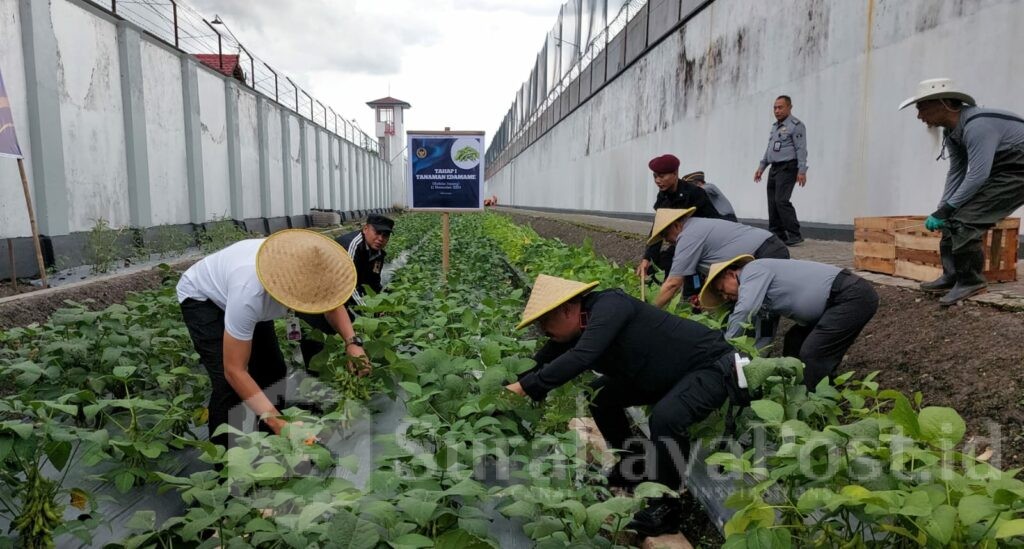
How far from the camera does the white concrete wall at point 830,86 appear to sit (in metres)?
6.91

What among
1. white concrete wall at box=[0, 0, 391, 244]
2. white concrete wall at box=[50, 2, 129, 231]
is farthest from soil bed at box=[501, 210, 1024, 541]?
white concrete wall at box=[50, 2, 129, 231]

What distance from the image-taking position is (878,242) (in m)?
5.75

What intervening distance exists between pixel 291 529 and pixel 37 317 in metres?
5.55

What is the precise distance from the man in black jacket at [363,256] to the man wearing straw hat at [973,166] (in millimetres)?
3433

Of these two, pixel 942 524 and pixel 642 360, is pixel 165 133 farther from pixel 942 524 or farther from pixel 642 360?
pixel 942 524

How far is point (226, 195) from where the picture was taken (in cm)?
1769

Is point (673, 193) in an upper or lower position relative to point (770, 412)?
upper

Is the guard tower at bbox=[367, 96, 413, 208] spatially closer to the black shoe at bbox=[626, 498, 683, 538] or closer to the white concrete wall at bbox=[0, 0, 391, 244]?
the white concrete wall at bbox=[0, 0, 391, 244]

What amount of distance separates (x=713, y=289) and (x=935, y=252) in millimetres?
2007

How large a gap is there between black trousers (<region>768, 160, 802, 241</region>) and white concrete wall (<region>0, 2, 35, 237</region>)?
9329 mm

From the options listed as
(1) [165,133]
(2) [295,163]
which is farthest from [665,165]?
(2) [295,163]

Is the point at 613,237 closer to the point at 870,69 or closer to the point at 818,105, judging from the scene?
the point at 818,105

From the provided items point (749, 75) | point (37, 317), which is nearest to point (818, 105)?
point (749, 75)

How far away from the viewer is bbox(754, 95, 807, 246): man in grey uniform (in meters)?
8.05
